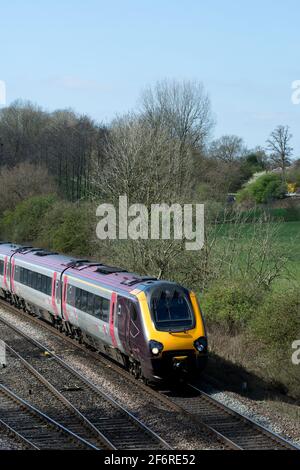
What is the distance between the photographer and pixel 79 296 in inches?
743

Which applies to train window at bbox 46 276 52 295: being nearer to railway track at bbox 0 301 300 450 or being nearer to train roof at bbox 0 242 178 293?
train roof at bbox 0 242 178 293

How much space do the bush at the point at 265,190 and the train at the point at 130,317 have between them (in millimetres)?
15701

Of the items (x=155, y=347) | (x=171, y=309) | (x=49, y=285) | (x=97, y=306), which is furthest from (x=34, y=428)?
(x=49, y=285)

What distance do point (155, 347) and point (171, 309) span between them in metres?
1.15

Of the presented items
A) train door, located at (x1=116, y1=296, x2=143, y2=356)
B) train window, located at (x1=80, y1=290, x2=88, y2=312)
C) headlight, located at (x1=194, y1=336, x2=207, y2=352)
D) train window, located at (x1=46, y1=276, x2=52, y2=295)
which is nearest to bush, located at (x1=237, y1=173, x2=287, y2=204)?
train window, located at (x1=46, y1=276, x2=52, y2=295)

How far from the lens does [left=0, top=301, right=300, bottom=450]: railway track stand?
11.5 m

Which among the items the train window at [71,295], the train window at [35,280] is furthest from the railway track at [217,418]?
the train window at [35,280]

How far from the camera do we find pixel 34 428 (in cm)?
1236

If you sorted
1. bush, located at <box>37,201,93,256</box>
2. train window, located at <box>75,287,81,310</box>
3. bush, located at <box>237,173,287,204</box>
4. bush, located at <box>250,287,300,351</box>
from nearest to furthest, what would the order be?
bush, located at <box>250,287,300,351</box>, train window, located at <box>75,287,81,310</box>, bush, located at <box>37,201,93,256</box>, bush, located at <box>237,173,287,204</box>

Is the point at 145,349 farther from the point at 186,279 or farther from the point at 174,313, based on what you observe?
the point at 186,279

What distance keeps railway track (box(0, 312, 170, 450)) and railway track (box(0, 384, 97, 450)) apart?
10.8 inches

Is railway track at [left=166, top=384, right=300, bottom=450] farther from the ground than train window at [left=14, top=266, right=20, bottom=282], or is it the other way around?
train window at [left=14, top=266, right=20, bottom=282]

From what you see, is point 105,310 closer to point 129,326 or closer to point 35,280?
point 129,326
